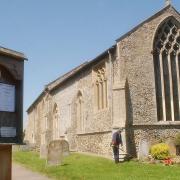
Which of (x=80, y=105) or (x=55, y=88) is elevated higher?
(x=55, y=88)

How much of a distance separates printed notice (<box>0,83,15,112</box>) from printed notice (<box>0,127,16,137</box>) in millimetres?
314

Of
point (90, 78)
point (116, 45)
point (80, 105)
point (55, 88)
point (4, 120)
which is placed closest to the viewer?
point (4, 120)

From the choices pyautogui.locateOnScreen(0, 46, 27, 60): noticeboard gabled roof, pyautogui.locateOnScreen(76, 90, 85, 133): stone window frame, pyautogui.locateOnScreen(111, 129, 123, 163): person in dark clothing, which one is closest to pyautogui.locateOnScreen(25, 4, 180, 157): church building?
pyautogui.locateOnScreen(111, 129, 123, 163): person in dark clothing

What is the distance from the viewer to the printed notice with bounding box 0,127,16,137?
19.2 ft

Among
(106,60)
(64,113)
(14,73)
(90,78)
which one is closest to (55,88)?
(64,113)

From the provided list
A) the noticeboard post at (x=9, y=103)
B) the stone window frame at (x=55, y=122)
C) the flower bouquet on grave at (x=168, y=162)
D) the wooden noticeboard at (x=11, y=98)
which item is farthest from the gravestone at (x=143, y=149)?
the stone window frame at (x=55, y=122)

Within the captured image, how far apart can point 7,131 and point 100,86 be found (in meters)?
18.6

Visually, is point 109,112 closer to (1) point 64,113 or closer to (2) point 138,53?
(2) point 138,53

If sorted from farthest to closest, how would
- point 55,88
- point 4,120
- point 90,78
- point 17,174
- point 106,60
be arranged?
point 55,88
point 90,78
point 106,60
point 17,174
point 4,120

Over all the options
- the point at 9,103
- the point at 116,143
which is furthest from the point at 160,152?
the point at 9,103

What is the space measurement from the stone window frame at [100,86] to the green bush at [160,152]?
4.99m

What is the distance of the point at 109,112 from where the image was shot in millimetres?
22172

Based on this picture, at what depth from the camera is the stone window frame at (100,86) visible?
76.9 ft

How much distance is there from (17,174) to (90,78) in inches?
517
